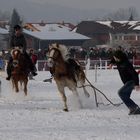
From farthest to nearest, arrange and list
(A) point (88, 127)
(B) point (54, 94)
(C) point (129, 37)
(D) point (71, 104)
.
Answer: (C) point (129, 37) < (B) point (54, 94) < (D) point (71, 104) < (A) point (88, 127)

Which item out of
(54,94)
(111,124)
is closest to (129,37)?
(54,94)

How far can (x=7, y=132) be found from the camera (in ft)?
33.9

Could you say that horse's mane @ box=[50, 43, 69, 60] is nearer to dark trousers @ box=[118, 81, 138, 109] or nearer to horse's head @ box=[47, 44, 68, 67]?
horse's head @ box=[47, 44, 68, 67]

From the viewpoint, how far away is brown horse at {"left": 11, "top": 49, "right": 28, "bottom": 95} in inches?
679

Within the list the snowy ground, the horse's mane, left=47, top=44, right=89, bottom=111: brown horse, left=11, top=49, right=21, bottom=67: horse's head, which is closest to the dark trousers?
the snowy ground

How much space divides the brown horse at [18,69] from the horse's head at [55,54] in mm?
3174

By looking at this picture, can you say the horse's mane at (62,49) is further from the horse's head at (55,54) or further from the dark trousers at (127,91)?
the dark trousers at (127,91)

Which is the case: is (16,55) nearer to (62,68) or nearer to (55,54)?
(62,68)

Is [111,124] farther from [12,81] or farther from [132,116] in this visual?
[12,81]

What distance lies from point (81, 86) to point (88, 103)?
0.56m

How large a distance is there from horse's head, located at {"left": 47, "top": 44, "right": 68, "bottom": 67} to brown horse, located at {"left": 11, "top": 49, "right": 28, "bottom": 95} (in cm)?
317

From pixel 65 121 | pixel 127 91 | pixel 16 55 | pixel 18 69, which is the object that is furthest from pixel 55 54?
pixel 18 69

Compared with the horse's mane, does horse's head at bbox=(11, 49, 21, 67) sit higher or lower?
lower

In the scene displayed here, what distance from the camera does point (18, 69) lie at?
17.6 metres
